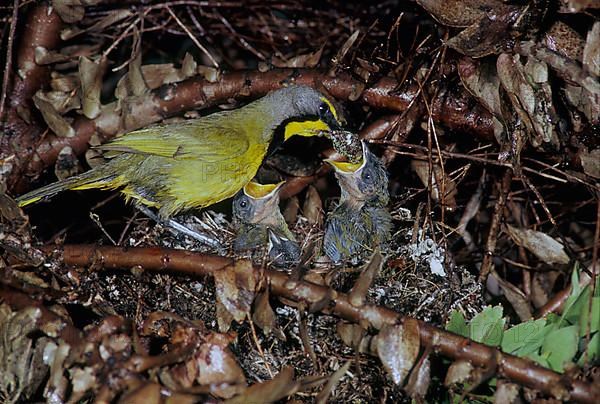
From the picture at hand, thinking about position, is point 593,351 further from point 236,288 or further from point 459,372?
point 236,288

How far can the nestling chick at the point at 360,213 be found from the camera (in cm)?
268

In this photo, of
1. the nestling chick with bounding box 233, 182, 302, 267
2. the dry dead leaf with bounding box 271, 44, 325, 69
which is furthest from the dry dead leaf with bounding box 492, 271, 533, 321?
the dry dead leaf with bounding box 271, 44, 325, 69

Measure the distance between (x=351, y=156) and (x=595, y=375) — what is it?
1.26m

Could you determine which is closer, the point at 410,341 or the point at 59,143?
the point at 410,341

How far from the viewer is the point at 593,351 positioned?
1.67 meters

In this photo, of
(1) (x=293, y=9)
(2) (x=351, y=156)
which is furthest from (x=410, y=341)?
(1) (x=293, y=9)

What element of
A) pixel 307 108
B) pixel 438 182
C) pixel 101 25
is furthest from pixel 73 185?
pixel 438 182

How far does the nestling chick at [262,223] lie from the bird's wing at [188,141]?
0.19m

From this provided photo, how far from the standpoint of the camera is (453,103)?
2488 millimetres

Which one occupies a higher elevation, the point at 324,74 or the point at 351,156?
the point at 324,74

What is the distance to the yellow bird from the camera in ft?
8.98

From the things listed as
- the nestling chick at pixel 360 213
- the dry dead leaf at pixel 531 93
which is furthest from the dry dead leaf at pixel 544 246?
the nestling chick at pixel 360 213

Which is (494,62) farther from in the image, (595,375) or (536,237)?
(595,375)

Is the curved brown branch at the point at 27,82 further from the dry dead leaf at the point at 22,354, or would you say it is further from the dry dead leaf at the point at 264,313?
the dry dead leaf at the point at 264,313
